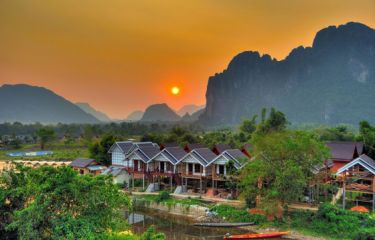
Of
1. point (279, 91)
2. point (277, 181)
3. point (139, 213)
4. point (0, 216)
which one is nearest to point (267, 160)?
point (277, 181)

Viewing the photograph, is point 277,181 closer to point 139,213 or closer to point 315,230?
point 315,230

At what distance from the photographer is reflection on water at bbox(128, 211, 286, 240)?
21.0 m

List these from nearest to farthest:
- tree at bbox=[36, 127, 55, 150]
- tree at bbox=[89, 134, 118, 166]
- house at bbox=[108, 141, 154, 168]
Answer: house at bbox=[108, 141, 154, 168] → tree at bbox=[89, 134, 118, 166] → tree at bbox=[36, 127, 55, 150]

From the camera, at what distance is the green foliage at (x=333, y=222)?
18897 mm

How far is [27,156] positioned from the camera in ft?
197

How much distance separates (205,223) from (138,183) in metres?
13.4

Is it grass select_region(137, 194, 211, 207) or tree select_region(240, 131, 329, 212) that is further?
grass select_region(137, 194, 211, 207)

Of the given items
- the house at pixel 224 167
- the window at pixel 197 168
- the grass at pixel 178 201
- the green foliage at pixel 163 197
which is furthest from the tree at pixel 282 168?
the green foliage at pixel 163 197

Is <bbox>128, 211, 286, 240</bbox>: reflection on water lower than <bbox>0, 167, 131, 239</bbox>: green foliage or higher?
→ lower

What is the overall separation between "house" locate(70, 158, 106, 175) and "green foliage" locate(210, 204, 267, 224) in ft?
59.1

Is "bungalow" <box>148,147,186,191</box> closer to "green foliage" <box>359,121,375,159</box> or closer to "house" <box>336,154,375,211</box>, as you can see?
"house" <box>336,154,375,211</box>

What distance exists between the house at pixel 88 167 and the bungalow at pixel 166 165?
27.3ft

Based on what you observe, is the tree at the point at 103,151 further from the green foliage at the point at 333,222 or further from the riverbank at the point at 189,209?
the green foliage at the point at 333,222

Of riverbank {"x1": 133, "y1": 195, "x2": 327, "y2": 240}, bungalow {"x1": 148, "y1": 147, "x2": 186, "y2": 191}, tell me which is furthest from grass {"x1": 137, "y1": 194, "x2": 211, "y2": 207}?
bungalow {"x1": 148, "y1": 147, "x2": 186, "y2": 191}
